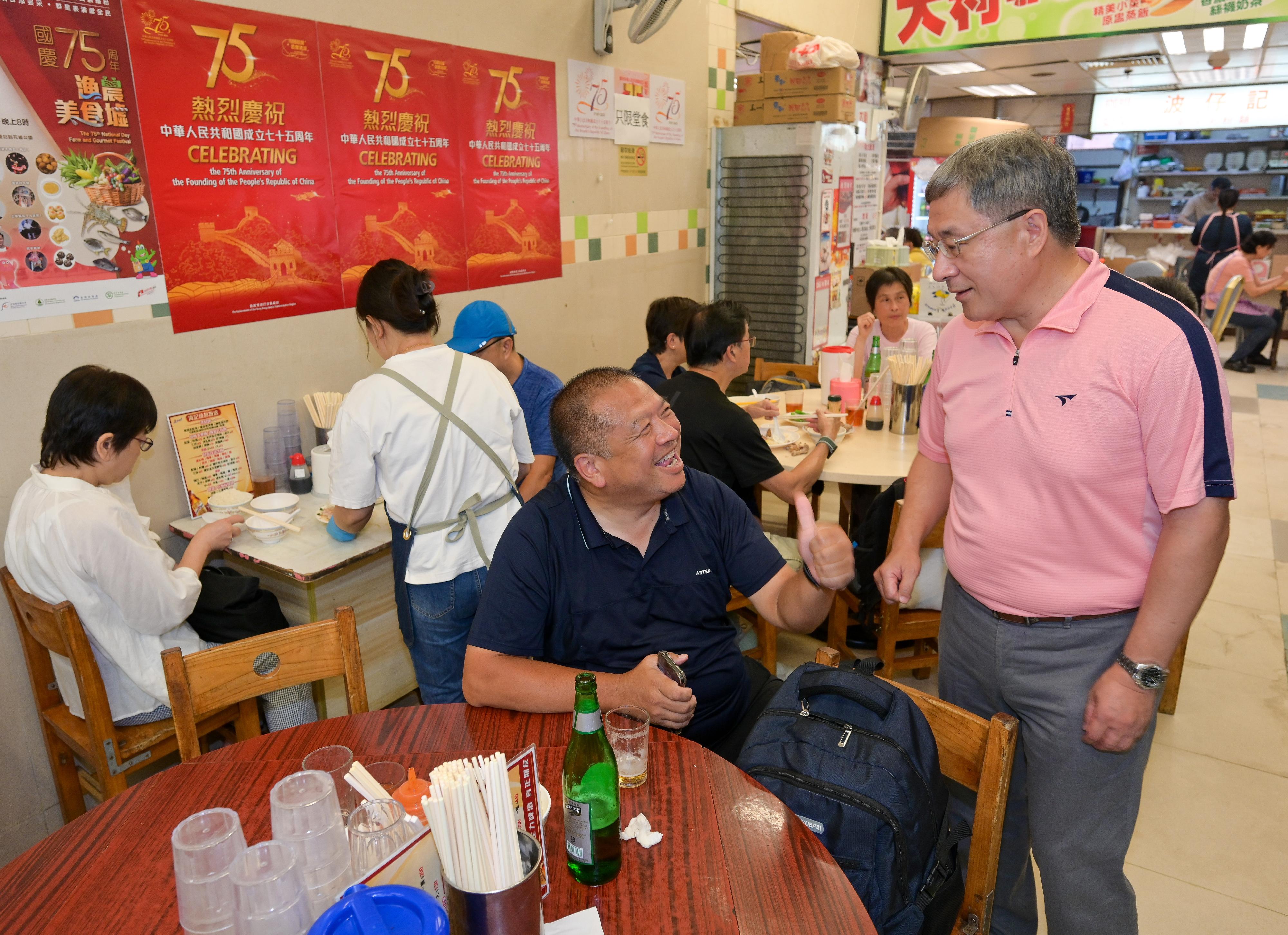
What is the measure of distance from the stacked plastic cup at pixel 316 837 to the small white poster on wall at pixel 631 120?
424 centimetres

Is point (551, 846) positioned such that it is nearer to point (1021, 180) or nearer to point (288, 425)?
point (1021, 180)

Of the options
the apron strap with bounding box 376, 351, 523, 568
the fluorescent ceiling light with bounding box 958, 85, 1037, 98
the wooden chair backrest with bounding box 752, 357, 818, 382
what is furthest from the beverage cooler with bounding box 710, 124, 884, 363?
the fluorescent ceiling light with bounding box 958, 85, 1037, 98

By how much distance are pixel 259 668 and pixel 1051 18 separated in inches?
241

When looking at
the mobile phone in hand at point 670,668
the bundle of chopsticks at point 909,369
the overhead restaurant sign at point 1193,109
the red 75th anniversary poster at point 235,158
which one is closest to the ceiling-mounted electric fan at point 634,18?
the red 75th anniversary poster at point 235,158

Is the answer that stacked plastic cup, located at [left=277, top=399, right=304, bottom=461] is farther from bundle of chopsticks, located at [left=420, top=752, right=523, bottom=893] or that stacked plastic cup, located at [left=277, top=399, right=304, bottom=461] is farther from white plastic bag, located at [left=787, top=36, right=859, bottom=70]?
white plastic bag, located at [left=787, top=36, right=859, bottom=70]

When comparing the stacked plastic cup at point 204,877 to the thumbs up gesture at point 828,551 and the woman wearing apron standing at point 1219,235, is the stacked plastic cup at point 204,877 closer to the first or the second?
the thumbs up gesture at point 828,551

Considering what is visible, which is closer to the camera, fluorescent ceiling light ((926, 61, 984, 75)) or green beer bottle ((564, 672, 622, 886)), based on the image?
green beer bottle ((564, 672, 622, 886))

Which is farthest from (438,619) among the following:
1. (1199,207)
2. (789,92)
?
(1199,207)

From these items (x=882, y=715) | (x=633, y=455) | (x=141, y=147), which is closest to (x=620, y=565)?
(x=633, y=455)

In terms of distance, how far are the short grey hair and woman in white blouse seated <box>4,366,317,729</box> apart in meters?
2.15

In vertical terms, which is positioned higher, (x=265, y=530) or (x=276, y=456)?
(x=276, y=456)

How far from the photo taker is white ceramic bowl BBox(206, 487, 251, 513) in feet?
9.77

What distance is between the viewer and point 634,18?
4.45m

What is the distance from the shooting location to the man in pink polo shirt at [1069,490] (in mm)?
1518
